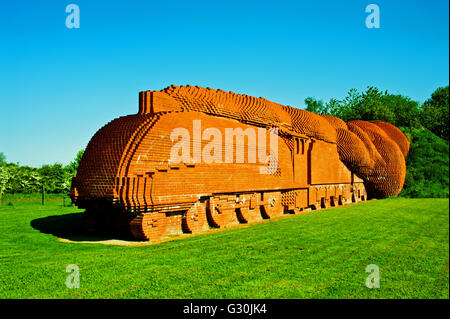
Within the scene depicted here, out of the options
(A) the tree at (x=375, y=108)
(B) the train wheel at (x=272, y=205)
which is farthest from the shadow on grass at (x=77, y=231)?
(A) the tree at (x=375, y=108)

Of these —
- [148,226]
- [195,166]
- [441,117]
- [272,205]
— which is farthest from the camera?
[272,205]

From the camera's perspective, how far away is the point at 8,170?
31.7 meters

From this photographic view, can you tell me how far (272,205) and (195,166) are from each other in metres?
4.93

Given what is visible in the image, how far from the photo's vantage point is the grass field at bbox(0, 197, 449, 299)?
503 cm

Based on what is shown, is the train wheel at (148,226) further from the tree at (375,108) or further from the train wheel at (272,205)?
the tree at (375,108)

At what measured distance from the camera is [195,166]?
380 inches

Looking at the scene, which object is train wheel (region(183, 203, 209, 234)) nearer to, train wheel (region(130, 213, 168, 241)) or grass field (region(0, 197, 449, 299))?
grass field (region(0, 197, 449, 299))

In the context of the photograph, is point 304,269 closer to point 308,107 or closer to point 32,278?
point 32,278

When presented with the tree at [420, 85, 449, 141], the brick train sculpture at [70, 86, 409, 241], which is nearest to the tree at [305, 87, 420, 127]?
the tree at [420, 85, 449, 141]

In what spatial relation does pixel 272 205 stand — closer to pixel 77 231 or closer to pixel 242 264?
pixel 77 231

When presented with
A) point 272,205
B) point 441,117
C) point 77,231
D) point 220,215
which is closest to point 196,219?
point 220,215

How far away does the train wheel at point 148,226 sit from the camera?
28.5 ft
